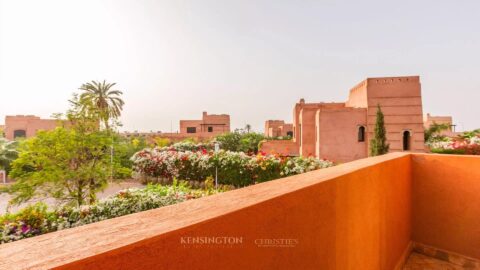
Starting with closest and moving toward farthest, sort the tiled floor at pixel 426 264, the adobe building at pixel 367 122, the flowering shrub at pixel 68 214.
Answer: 1. the tiled floor at pixel 426 264
2. the flowering shrub at pixel 68 214
3. the adobe building at pixel 367 122

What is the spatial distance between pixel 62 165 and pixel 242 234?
806 centimetres

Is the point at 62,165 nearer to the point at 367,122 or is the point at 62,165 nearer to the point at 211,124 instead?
the point at 367,122

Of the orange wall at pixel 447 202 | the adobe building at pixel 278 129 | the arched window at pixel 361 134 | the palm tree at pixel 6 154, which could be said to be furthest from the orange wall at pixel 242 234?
the adobe building at pixel 278 129

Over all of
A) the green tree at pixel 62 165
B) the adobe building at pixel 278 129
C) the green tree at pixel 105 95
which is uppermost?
the green tree at pixel 105 95

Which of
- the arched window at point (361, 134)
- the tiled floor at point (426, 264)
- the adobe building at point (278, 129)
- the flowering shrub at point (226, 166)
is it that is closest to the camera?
the tiled floor at point (426, 264)

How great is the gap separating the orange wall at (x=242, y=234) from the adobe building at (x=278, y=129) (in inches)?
1634

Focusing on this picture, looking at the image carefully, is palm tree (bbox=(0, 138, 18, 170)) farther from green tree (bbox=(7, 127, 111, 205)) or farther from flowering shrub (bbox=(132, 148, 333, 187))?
green tree (bbox=(7, 127, 111, 205))

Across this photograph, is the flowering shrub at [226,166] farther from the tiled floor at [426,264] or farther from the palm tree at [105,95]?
the palm tree at [105,95]

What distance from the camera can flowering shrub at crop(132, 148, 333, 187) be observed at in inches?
419

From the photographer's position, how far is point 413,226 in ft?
17.1

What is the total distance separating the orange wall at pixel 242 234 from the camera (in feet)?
2.71

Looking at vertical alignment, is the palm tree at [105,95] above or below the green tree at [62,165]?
above

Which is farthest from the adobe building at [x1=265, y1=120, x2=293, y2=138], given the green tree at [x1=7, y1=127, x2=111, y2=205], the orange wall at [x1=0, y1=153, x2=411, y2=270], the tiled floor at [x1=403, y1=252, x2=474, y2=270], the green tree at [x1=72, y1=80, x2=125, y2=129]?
the orange wall at [x1=0, y1=153, x2=411, y2=270]

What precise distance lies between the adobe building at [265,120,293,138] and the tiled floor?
38.9 meters
